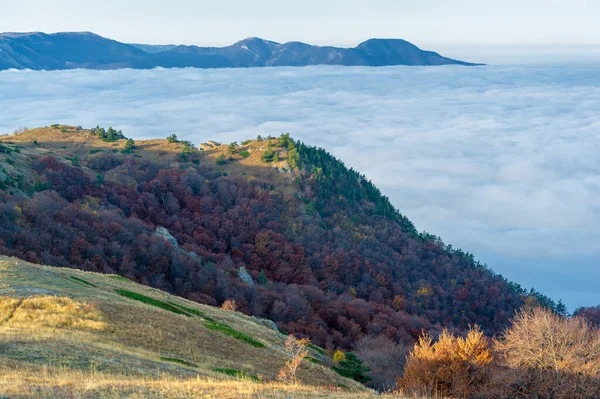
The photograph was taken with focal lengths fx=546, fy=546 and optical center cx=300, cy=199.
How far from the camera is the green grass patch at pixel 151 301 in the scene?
32719mm

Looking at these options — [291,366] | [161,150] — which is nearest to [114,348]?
[291,366]

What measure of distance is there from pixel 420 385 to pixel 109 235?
157 ft

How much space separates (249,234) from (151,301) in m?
65.4

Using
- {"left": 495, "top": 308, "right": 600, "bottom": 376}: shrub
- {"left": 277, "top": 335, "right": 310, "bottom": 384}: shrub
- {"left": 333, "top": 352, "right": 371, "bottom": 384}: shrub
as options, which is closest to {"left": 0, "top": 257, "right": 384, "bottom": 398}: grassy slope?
{"left": 277, "top": 335, "right": 310, "bottom": 384}: shrub

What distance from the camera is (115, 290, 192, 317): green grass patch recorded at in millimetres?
32719

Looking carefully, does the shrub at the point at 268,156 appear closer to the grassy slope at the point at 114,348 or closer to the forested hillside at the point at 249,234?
the forested hillside at the point at 249,234

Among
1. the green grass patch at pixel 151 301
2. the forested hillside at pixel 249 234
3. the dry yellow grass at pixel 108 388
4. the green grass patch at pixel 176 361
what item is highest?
the dry yellow grass at pixel 108 388

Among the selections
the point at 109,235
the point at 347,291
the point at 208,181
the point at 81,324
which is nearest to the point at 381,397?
the point at 81,324

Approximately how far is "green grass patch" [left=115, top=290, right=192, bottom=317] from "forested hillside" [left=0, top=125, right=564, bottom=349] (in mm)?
19300

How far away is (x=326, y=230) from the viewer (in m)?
111

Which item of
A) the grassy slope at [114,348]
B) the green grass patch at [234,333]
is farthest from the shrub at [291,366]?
the green grass patch at [234,333]

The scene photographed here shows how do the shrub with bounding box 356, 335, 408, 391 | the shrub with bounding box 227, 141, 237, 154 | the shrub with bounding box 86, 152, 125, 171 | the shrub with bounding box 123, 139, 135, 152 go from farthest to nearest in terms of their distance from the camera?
the shrub with bounding box 227, 141, 237, 154 → the shrub with bounding box 123, 139, 135, 152 → the shrub with bounding box 86, 152, 125, 171 → the shrub with bounding box 356, 335, 408, 391

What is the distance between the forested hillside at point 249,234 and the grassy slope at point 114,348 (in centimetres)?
2176

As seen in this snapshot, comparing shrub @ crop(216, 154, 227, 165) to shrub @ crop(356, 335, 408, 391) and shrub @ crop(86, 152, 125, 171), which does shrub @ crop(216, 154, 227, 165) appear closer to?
shrub @ crop(86, 152, 125, 171)
